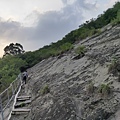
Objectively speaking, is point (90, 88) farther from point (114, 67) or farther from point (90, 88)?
point (114, 67)

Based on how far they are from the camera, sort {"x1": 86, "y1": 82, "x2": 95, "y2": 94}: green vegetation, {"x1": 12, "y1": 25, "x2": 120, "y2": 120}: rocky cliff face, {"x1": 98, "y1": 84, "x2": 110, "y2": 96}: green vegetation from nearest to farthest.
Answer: {"x1": 12, "y1": 25, "x2": 120, "y2": 120}: rocky cliff face, {"x1": 98, "y1": 84, "x2": 110, "y2": 96}: green vegetation, {"x1": 86, "y1": 82, "x2": 95, "y2": 94}: green vegetation

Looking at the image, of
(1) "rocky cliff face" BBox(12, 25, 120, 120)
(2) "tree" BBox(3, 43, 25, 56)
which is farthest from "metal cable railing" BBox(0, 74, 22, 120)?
(2) "tree" BBox(3, 43, 25, 56)

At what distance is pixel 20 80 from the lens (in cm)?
2577

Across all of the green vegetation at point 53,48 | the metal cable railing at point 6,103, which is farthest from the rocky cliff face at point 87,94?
the green vegetation at point 53,48

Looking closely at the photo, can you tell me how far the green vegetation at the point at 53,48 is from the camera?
Answer: 26.3 meters

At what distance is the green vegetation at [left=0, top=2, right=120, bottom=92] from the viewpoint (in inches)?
1034

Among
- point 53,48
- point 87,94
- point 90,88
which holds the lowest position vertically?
point 87,94

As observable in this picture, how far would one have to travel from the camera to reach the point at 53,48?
43000 millimetres

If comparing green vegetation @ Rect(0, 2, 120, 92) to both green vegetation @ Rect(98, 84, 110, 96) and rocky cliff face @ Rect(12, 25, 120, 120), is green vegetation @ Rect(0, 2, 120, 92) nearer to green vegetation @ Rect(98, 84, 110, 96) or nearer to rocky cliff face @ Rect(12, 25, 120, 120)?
rocky cliff face @ Rect(12, 25, 120, 120)

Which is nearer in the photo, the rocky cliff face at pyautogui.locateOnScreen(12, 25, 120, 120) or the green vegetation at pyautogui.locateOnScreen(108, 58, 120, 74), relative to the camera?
the rocky cliff face at pyautogui.locateOnScreen(12, 25, 120, 120)

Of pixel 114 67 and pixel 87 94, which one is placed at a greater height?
pixel 114 67

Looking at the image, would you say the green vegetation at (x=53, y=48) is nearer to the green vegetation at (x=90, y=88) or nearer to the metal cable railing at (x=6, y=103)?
the metal cable railing at (x=6, y=103)

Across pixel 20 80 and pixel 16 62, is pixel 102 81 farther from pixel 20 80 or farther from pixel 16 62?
pixel 16 62

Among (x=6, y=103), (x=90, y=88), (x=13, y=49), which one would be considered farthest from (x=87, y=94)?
(x=13, y=49)
